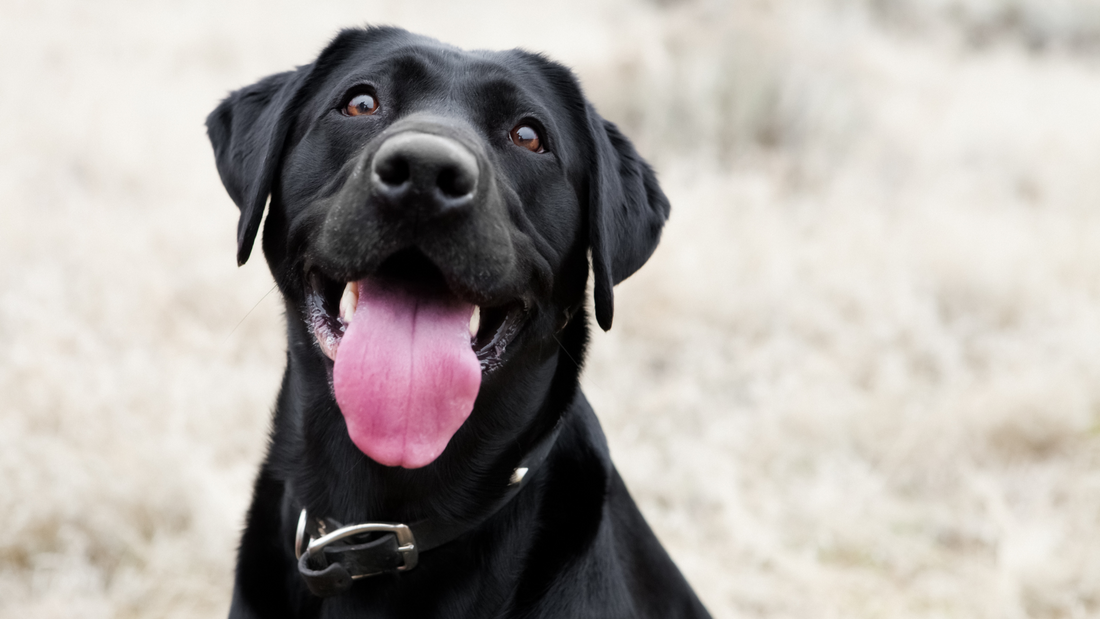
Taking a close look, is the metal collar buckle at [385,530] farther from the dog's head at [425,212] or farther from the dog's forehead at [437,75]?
the dog's forehead at [437,75]

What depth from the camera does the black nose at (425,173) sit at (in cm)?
161

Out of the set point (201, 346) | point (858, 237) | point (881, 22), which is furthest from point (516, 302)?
point (881, 22)

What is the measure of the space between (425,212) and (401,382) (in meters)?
0.33

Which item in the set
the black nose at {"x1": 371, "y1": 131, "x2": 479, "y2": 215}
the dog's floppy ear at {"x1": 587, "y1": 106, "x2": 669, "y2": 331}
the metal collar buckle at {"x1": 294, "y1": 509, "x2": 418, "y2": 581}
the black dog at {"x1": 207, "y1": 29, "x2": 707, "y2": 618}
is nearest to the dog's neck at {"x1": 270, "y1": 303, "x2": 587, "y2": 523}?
the black dog at {"x1": 207, "y1": 29, "x2": 707, "y2": 618}

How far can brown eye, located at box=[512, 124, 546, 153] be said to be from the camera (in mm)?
2104

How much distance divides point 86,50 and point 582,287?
25.5 feet

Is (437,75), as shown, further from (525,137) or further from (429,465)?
(429,465)

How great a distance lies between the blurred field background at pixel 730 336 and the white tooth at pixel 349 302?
112 centimetres

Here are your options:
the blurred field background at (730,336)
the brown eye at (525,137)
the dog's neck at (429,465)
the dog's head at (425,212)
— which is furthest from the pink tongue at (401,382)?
the blurred field background at (730,336)

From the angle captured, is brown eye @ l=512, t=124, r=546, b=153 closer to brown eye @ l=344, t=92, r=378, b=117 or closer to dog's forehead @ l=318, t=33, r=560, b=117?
dog's forehead @ l=318, t=33, r=560, b=117

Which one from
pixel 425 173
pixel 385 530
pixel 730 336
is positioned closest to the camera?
pixel 425 173

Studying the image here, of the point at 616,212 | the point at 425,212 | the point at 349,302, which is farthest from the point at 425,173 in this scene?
the point at 616,212

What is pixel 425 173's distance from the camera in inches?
63.8

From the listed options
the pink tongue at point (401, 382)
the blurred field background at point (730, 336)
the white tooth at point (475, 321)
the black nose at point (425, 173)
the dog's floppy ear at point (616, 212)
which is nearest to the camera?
the black nose at point (425, 173)
